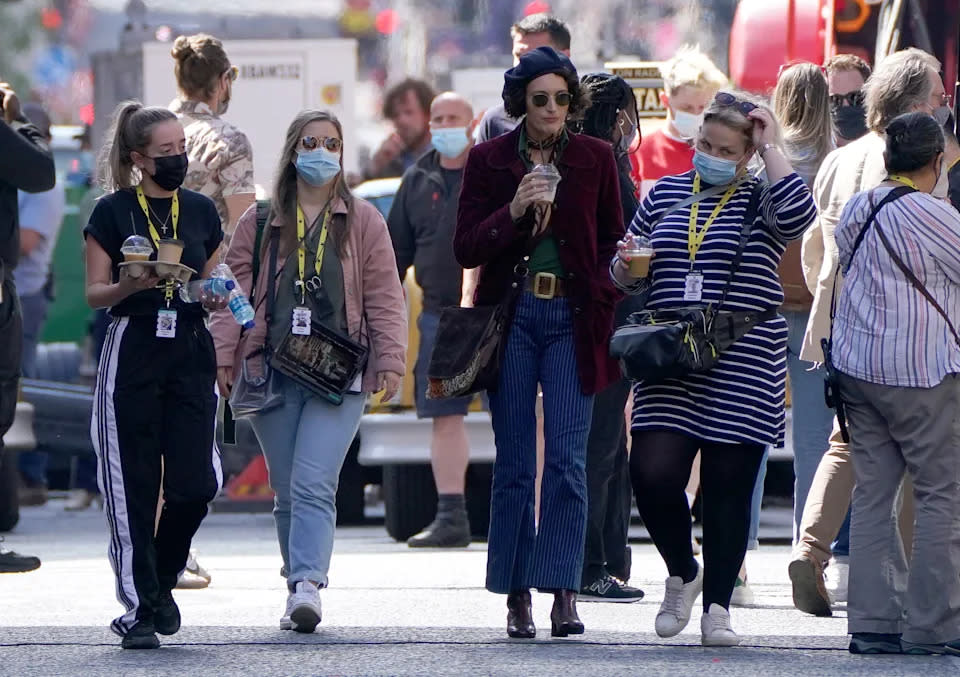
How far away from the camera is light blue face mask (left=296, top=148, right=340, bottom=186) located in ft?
26.3

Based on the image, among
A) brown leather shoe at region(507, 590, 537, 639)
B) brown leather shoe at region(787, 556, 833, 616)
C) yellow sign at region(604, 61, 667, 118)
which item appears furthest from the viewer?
yellow sign at region(604, 61, 667, 118)

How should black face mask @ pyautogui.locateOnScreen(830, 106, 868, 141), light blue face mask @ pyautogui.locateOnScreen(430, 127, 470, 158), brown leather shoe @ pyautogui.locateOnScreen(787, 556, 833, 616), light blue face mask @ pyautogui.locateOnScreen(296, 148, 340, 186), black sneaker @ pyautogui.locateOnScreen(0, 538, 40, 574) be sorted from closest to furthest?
light blue face mask @ pyautogui.locateOnScreen(296, 148, 340, 186)
brown leather shoe @ pyautogui.locateOnScreen(787, 556, 833, 616)
black face mask @ pyautogui.locateOnScreen(830, 106, 868, 141)
black sneaker @ pyautogui.locateOnScreen(0, 538, 40, 574)
light blue face mask @ pyautogui.locateOnScreen(430, 127, 470, 158)

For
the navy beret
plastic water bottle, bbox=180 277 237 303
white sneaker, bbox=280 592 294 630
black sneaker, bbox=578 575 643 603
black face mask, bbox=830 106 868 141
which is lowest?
black sneaker, bbox=578 575 643 603

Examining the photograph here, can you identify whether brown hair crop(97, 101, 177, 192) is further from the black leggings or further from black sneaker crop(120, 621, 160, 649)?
the black leggings

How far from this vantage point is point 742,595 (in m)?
8.74

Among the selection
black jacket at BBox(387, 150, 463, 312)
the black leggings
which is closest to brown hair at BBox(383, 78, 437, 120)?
black jacket at BBox(387, 150, 463, 312)

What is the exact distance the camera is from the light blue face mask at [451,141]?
11320 mm

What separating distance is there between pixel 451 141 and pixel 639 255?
4110 mm

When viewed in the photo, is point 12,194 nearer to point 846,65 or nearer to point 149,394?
point 149,394

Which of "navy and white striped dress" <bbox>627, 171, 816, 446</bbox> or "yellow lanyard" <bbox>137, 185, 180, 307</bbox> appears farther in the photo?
"yellow lanyard" <bbox>137, 185, 180, 307</bbox>

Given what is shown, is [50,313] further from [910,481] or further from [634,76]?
[910,481]

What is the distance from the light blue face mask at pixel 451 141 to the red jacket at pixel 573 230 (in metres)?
3.41

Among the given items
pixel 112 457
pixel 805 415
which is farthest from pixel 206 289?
pixel 805 415

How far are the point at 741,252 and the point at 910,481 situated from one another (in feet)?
3.79
